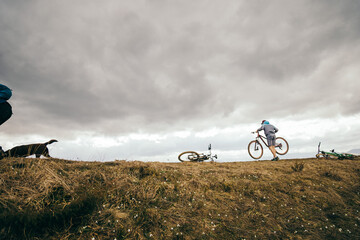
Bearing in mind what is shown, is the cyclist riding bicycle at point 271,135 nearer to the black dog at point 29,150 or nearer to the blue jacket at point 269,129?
the blue jacket at point 269,129

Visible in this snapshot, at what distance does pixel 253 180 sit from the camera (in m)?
8.50

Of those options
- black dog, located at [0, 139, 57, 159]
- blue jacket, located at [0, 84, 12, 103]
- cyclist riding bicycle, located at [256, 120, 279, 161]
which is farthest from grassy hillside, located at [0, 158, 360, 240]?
cyclist riding bicycle, located at [256, 120, 279, 161]

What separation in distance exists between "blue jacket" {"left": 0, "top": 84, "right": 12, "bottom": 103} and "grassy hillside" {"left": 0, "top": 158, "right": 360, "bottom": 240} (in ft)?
7.88

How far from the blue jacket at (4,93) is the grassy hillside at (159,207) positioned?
2.40 metres

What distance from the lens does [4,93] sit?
660 cm

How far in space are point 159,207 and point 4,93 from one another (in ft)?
23.9

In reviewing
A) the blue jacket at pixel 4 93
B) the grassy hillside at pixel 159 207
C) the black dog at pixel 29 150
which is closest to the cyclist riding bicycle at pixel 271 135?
the grassy hillside at pixel 159 207

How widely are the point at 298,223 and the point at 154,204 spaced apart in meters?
4.70

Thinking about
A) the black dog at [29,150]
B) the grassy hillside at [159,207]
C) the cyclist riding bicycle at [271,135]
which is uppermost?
the cyclist riding bicycle at [271,135]

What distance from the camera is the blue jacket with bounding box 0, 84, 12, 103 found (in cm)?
654

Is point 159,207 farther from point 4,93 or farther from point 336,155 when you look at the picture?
point 336,155

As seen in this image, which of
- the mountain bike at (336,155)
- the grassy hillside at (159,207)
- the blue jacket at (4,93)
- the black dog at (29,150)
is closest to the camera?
the grassy hillside at (159,207)

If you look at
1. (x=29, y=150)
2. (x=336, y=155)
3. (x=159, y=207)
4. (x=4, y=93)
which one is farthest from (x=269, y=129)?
(x=4, y=93)

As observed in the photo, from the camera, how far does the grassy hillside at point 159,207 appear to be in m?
4.09
